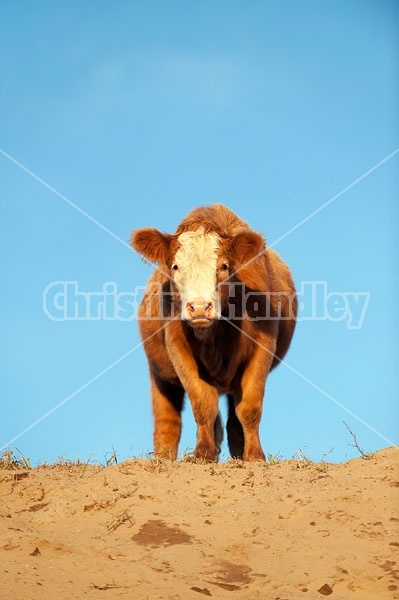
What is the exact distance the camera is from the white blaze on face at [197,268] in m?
9.35

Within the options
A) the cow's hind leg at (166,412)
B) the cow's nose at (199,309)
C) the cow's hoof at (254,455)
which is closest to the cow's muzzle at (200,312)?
the cow's nose at (199,309)

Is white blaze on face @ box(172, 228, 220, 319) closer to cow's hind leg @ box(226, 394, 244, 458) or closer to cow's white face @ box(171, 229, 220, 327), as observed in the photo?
cow's white face @ box(171, 229, 220, 327)

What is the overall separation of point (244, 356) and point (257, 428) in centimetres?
90

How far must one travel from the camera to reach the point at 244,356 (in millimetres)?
10227

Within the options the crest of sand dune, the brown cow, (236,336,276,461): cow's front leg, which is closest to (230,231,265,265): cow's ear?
the brown cow

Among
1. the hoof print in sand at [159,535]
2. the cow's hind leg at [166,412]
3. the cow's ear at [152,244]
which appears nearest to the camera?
the hoof print in sand at [159,535]

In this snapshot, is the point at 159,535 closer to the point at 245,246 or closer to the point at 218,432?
the point at 245,246

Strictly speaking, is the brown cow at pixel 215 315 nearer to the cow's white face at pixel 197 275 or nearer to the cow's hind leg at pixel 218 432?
the cow's white face at pixel 197 275

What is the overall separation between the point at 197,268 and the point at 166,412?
108 inches

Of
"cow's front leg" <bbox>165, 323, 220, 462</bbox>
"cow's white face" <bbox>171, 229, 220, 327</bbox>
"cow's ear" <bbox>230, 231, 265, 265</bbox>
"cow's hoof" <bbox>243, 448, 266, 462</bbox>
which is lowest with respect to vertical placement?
"cow's hoof" <bbox>243, 448, 266, 462</bbox>

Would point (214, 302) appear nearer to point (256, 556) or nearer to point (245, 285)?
point (245, 285)

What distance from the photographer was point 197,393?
9898 mm

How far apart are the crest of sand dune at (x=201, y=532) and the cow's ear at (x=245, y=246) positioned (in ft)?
10.6

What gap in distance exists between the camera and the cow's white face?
30.1 feet
